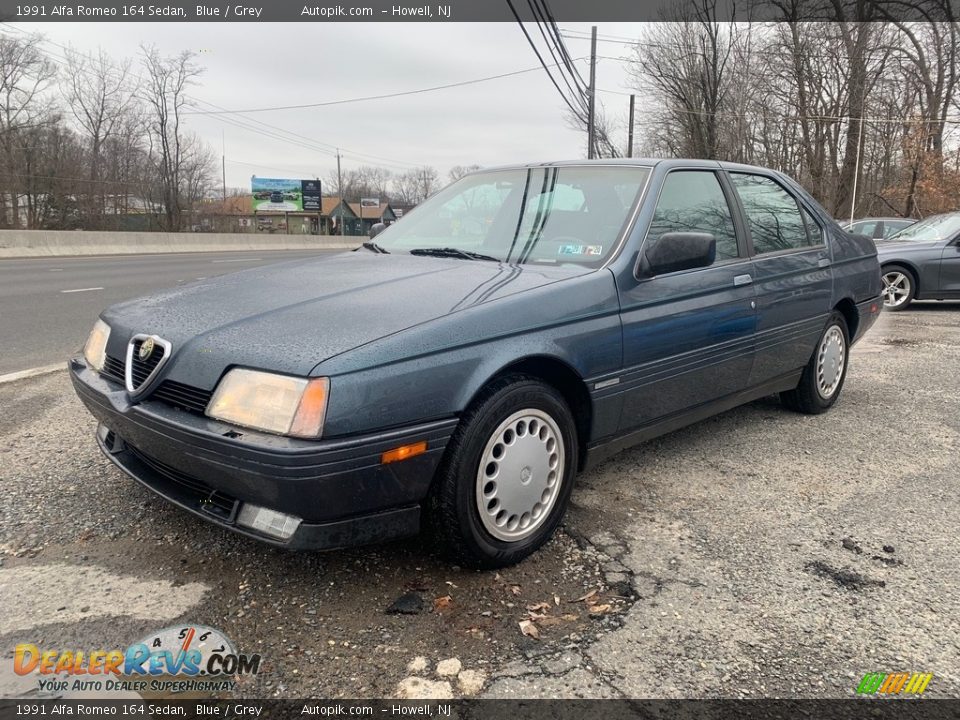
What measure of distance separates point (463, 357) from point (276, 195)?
77290mm

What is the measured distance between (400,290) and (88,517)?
165 cm

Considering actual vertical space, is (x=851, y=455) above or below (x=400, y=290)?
below

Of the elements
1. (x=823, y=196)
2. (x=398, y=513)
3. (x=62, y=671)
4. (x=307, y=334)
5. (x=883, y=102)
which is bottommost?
(x=62, y=671)

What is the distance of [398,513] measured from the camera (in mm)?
2154

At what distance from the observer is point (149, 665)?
1.91 metres

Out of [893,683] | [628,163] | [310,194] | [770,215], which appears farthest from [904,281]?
[310,194]

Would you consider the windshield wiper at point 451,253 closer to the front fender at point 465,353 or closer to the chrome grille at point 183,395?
the front fender at point 465,353

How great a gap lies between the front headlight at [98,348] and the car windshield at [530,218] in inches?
56.2

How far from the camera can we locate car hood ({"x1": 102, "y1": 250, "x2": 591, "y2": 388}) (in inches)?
83.9

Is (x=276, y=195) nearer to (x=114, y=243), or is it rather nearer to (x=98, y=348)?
(x=114, y=243)

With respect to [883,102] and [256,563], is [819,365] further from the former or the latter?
[883,102]

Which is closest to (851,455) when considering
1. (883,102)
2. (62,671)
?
(62,671)

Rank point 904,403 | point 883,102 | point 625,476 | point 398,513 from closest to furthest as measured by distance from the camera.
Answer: point 398,513
point 625,476
point 904,403
point 883,102

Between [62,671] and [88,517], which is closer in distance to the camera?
[62,671]
